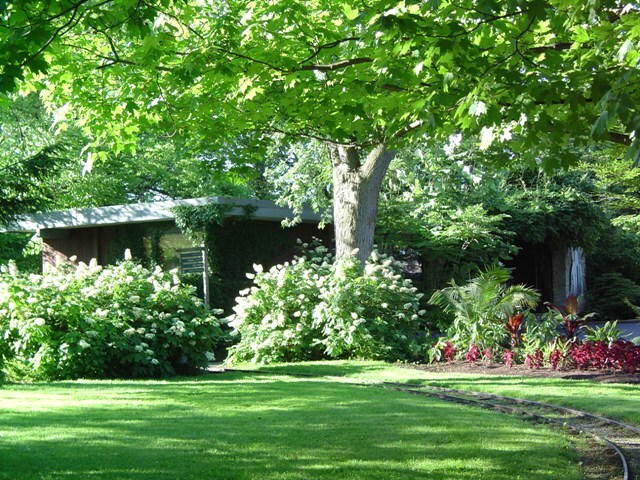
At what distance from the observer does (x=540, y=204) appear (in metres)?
25.7

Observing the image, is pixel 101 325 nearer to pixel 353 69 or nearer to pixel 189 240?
pixel 353 69

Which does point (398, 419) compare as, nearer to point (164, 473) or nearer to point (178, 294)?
point (164, 473)

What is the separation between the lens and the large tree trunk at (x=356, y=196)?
17.7 metres

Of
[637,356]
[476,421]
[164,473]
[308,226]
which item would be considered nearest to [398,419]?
[476,421]

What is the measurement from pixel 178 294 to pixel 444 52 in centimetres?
940

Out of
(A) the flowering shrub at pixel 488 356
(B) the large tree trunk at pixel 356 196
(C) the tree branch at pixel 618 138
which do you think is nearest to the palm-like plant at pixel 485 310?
(A) the flowering shrub at pixel 488 356

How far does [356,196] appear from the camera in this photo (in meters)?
17.8

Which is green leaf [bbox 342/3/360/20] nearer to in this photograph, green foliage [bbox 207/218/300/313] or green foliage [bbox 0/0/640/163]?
green foliage [bbox 0/0/640/163]

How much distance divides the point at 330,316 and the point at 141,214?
7482 mm

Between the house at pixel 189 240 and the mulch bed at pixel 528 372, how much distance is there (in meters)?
7.25

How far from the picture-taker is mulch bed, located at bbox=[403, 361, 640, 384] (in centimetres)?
1255

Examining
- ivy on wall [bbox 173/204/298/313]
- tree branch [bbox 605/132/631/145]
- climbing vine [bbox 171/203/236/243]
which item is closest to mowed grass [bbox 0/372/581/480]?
→ tree branch [bbox 605/132/631/145]

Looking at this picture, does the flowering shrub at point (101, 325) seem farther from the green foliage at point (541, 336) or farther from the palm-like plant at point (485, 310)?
the green foliage at point (541, 336)

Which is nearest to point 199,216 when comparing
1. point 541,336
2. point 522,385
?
point 541,336
